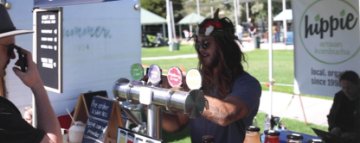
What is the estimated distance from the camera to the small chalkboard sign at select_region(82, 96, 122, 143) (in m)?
2.95

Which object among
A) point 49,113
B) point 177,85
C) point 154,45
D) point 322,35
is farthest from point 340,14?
point 154,45

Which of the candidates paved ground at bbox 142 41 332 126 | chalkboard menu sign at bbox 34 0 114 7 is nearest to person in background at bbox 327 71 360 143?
paved ground at bbox 142 41 332 126

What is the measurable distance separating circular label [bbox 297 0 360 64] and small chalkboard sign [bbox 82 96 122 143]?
2614 millimetres

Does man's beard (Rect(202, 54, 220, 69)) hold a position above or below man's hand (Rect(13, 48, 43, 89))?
above

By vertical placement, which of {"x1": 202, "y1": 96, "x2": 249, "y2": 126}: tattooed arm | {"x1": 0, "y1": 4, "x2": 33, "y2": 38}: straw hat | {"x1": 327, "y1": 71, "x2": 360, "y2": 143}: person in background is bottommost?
{"x1": 327, "y1": 71, "x2": 360, "y2": 143}: person in background

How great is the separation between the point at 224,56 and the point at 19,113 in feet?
3.45

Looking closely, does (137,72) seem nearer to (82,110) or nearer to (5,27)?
(5,27)

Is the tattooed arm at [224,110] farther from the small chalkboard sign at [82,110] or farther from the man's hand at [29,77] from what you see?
the small chalkboard sign at [82,110]

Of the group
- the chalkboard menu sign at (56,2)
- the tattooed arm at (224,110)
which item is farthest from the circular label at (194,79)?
the chalkboard menu sign at (56,2)

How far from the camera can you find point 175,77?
1837 millimetres

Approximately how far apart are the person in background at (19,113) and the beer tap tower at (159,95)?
374 millimetres

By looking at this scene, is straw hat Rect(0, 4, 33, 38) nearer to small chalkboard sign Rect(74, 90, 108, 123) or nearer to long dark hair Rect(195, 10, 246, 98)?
long dark hair Rect(195, 10, 246, 98)

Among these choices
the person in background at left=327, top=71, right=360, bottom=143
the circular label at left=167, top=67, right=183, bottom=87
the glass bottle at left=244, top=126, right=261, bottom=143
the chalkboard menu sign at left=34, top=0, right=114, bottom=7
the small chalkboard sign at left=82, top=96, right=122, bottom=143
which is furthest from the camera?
the person in background at left=327, top=71, right=360, bottom=143

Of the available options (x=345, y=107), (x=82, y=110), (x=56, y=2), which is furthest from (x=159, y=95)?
(x=345, y=107)
